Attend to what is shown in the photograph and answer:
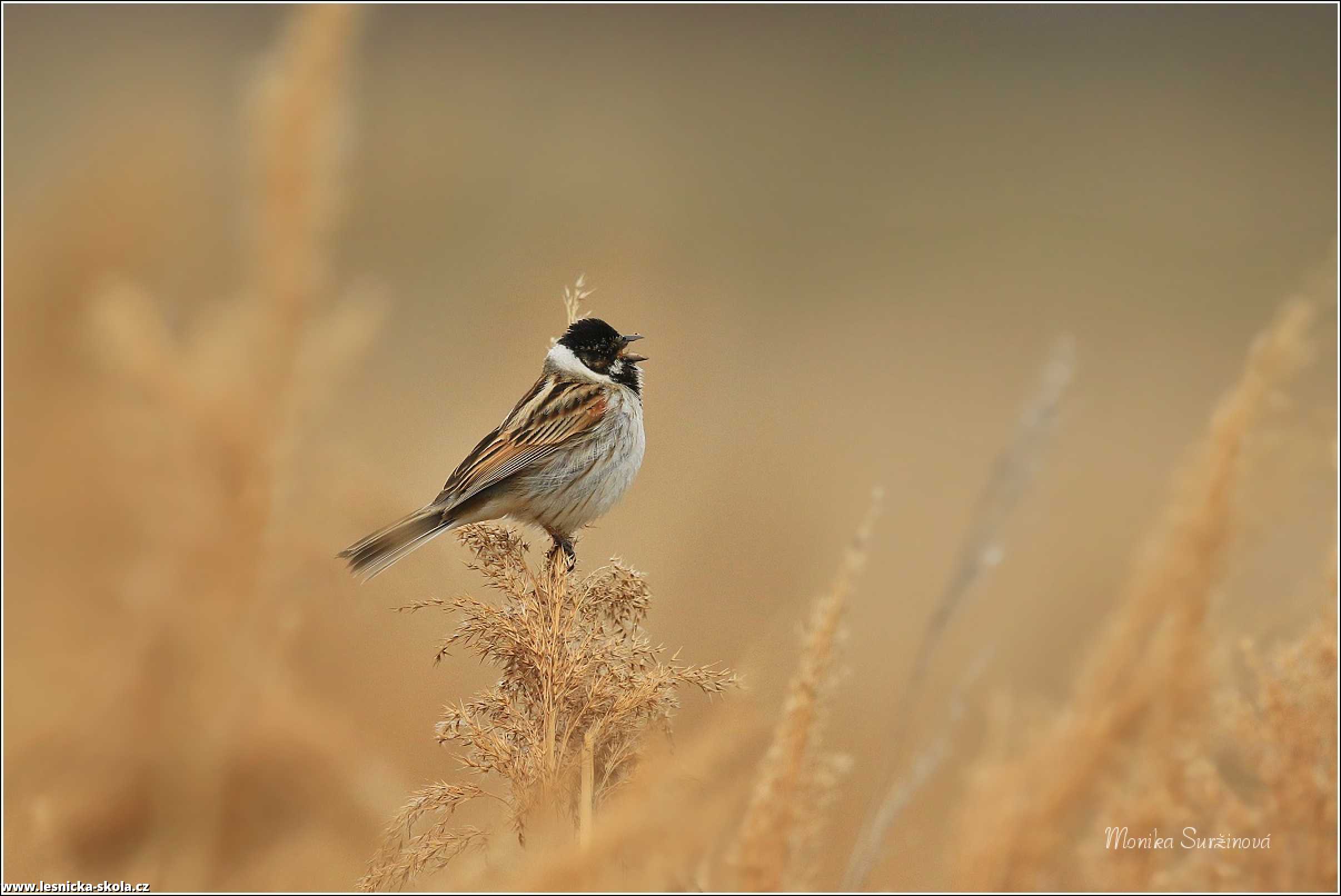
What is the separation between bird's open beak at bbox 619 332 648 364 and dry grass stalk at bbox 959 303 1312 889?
7.06 feet

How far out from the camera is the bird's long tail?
284 centimetres

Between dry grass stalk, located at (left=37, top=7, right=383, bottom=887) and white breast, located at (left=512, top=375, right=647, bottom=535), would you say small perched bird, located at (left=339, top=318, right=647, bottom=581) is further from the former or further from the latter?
dry grass stalk, located at (left=37, top=7, right=383, bottom=887)

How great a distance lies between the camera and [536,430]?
3869mm

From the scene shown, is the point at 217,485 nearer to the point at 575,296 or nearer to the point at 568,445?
the point at 575,296

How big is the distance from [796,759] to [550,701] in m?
0.51

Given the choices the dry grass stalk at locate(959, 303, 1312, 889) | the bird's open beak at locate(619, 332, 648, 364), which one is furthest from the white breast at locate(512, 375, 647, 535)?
the dry grass stalk at locate(959, 303, 1312, 889)

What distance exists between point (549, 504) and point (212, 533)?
2540mm

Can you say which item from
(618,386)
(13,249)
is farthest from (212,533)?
(618,386)

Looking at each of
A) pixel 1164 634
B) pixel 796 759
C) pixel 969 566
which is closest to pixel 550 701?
pixel 796 759

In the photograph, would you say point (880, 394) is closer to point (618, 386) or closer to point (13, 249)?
point (618, 386)

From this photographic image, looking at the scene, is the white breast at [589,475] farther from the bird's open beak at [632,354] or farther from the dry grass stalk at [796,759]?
the dry grass stalk at [796,759]

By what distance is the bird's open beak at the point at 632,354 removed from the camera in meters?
4.02

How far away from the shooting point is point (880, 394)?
10.5 m

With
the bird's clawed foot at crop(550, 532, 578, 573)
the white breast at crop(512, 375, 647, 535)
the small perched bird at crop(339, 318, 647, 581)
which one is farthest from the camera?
the white breast at crop(512, 375, 647, 535)
